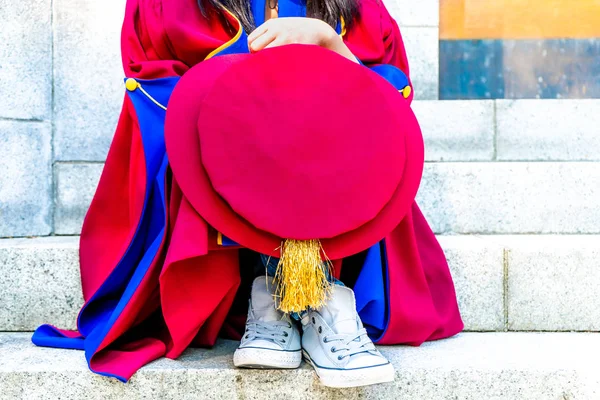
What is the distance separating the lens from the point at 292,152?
1305mm

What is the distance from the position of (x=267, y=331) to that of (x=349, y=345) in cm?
19

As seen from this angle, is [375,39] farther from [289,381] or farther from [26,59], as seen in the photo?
[26,59]

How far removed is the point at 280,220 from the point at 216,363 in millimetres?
376

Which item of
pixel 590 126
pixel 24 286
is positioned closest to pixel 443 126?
pixel 590 126

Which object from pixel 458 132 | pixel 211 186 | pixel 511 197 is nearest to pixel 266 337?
pixel 211 186

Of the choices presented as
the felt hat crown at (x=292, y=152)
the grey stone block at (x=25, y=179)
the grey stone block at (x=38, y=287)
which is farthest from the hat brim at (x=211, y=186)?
the grey stone block at (x=25, y=179)

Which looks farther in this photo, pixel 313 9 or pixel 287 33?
pixel 313 9

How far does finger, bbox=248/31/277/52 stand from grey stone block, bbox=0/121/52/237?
1124 millimetres

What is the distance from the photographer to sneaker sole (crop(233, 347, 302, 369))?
1361 mm

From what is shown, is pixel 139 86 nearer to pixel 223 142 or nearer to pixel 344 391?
pixel 223 142

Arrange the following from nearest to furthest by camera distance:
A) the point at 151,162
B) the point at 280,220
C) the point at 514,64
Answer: the point at 280,220
the point at 151,162
the point at 514,64

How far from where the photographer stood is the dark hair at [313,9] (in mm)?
1713

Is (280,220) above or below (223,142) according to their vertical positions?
below

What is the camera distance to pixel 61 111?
95.5 inches
